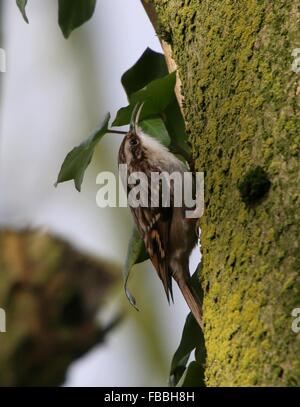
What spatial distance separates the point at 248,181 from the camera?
139 cm

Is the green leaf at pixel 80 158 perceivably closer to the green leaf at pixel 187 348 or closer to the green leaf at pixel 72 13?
the green leaf at pixel 187 348

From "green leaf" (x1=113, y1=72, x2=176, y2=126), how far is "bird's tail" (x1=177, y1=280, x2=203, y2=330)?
0.55m

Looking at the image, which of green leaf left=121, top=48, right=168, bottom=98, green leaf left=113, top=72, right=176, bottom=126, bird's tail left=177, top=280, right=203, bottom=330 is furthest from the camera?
green leaf left=121, top=48, right=168, bottom=98

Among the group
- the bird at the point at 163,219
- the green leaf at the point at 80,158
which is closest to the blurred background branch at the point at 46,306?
the green leaf at the point at 80,158

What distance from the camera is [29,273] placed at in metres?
1.88

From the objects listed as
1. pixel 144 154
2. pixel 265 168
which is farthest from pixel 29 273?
pixel 144 154

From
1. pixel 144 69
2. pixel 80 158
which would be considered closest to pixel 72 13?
pixel 144 69

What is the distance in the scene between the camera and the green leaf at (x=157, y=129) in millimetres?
2123

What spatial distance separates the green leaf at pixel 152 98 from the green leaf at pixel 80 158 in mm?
88

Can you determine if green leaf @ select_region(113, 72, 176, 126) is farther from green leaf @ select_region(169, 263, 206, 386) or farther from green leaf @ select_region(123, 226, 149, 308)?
green leaf @ select_region(169, 263, 206, 386)

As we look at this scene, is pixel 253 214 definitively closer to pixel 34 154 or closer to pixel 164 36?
pixel 164 36

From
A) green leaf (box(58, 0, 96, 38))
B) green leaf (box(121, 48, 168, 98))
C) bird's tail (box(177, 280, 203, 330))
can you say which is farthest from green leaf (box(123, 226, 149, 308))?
green leaf (box(58, 0, 96, 38))

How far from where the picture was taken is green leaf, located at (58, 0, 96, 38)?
2.43m

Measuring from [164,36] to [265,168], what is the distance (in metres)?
0.74
